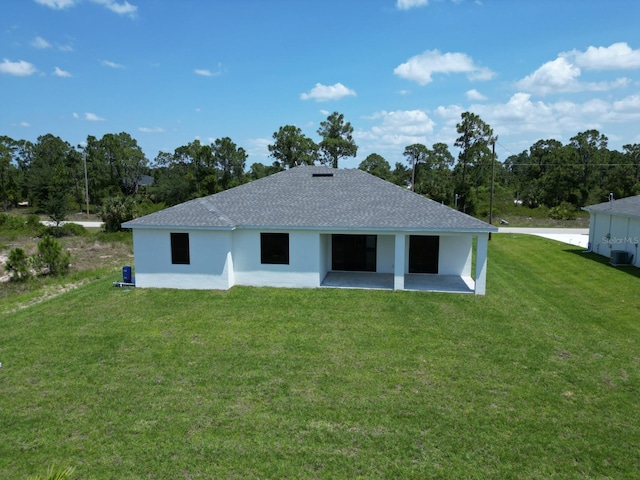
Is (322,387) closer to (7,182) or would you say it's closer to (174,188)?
(174,188)

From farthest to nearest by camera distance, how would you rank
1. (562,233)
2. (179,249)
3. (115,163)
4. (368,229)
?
(115,163) < (562,233) < (179,249) < (368,229)

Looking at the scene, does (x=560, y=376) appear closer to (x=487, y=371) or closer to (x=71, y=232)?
(x=487, y=371)

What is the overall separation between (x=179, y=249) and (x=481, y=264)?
11.1 meters

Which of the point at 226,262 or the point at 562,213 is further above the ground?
the point at 562,213

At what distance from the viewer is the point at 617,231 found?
22734 mm

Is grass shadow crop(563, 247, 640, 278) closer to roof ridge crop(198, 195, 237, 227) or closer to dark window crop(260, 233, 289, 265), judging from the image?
dark window crop(260, 233, 289, 265)

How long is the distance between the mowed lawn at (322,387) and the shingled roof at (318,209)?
2.65 metres

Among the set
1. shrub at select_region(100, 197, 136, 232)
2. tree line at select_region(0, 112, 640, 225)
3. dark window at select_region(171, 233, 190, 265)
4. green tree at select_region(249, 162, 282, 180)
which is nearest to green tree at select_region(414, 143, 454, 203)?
tree line at select_region(0, 112, 640, 225)

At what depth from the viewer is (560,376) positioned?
9039mm

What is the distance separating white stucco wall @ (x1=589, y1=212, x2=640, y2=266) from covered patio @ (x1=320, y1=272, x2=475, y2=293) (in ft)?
32.5

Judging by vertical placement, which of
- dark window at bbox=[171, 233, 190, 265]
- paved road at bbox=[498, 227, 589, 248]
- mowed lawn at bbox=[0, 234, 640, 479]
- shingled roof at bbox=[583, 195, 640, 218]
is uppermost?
shingled roof at bbox=[583, 195, 640, 218]

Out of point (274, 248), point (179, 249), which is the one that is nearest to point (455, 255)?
point (274, 248)

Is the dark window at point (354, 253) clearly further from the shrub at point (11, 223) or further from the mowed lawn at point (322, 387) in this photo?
the shrub at point (11, 223)

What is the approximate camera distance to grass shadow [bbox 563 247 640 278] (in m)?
19.5
